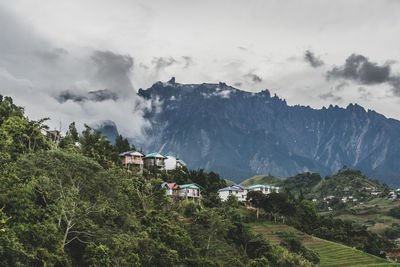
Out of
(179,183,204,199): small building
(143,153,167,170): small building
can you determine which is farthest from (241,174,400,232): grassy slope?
(143,153,167,170): small building

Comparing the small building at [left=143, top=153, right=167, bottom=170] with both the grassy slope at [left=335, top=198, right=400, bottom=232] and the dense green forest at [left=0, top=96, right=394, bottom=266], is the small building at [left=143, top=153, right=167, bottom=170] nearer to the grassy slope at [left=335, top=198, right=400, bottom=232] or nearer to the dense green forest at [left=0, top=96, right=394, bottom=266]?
the dense green forest at [left=0, top=96, right=394, bottom=266]

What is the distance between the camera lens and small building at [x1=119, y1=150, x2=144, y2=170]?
79.4 metres

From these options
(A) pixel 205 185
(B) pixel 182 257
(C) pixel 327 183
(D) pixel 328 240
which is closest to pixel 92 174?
(B) pixel 182 257

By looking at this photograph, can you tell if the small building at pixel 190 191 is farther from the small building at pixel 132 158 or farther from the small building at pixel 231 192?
the small building at pixel 231 192

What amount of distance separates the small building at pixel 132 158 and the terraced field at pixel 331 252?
1205 inches

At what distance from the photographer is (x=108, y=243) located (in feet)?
94.7

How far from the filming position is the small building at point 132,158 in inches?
3127

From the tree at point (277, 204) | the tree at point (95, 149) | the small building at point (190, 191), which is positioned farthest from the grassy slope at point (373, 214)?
the tree at point (95, 149)

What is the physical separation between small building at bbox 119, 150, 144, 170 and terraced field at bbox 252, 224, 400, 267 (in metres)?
30.6

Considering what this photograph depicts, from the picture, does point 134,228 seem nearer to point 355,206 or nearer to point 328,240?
point 328,240

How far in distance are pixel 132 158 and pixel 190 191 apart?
16197 mm

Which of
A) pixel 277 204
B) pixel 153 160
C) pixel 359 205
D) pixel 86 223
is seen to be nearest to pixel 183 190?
pixel 153 160

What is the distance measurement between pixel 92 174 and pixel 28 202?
6.64 m

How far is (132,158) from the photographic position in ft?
264
